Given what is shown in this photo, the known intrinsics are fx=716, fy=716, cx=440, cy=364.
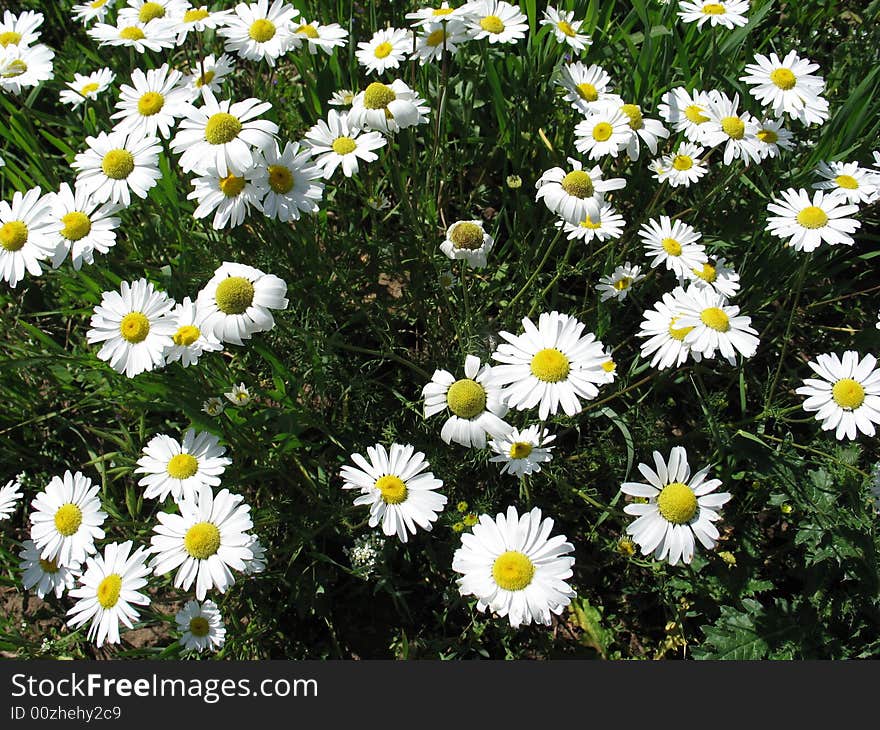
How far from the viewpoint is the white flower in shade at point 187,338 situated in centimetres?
251

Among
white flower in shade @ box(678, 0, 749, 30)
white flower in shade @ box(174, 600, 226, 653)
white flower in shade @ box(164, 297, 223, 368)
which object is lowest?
white flower in shade @ box(174, 600, 226, 653)

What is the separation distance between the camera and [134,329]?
2.53m

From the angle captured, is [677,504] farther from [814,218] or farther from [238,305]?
[238,305]

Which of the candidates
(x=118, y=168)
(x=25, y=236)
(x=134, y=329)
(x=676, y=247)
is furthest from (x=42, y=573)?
(x=676, y=247)

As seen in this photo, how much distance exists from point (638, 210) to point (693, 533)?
1797 millimetres

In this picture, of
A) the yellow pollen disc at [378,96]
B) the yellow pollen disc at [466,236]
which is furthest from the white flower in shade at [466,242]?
the yellow pollen disc at [378,96]

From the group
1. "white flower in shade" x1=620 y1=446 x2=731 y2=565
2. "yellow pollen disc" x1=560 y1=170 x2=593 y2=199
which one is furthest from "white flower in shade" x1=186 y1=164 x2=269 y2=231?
"white flower in shade" x1=620 y1=446 x2=731 y2=565

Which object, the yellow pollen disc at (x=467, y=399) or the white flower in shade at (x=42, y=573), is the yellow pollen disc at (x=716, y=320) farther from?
the white flower in shade at (x=42, y=573)

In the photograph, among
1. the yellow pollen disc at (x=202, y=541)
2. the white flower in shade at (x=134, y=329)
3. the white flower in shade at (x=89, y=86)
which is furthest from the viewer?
the white flower in shade at (x=89, y=86)

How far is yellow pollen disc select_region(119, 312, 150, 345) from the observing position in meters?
2.54

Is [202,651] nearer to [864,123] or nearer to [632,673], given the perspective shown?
[632,673]

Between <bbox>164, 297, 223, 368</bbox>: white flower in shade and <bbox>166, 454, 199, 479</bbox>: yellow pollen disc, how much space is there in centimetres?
34

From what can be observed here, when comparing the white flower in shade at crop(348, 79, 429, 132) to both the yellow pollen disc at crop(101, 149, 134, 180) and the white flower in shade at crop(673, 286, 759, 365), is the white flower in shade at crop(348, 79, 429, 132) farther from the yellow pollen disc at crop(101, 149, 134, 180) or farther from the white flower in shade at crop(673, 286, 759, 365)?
the white flower in shade at crop(673, 286, 759, 365)

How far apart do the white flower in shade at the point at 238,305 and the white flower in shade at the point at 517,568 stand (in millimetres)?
1015
